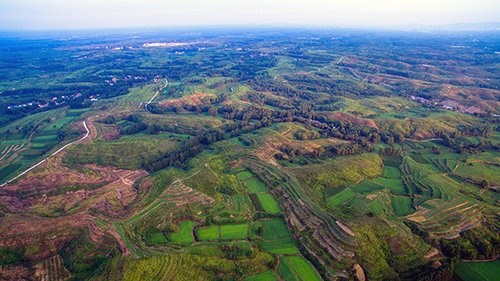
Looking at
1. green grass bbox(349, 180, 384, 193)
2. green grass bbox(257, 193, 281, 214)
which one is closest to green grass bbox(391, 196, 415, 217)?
green grass bbox(349, 180, 384, 193)

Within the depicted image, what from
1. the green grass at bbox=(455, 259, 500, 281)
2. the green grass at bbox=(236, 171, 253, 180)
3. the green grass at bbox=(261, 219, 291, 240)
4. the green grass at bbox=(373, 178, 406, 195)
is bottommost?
the green grass at bbox=(455, 259, 500, 281)

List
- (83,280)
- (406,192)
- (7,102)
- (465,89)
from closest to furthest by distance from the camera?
(83,280), (406,192), (7,102), (465,89)

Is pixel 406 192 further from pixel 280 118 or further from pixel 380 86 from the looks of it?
pixel 380 86

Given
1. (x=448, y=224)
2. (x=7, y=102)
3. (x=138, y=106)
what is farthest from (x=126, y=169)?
(x=7, y=102)

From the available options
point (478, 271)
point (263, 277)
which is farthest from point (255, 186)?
point (478, 271)

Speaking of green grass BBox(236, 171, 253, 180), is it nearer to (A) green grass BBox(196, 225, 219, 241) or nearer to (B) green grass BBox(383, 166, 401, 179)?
(A) green grass BBox(196, 225, 219, 241)
